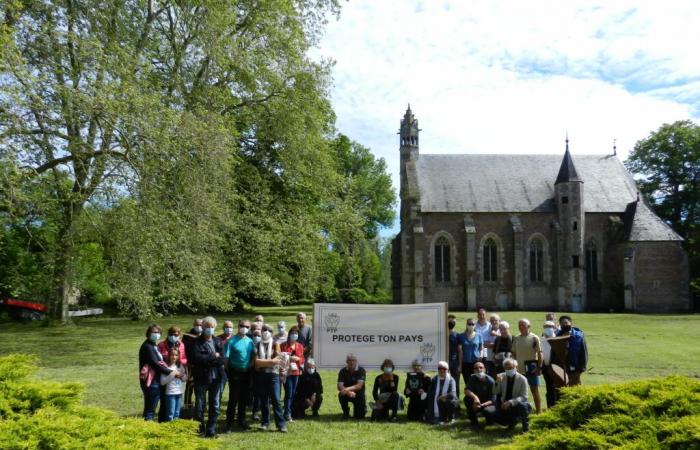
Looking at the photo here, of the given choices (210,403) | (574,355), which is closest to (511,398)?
(574,355)

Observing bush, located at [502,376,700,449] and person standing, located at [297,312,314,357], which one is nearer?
bush, located at [502,376,700,449]

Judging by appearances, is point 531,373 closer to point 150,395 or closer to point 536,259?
point 150,395

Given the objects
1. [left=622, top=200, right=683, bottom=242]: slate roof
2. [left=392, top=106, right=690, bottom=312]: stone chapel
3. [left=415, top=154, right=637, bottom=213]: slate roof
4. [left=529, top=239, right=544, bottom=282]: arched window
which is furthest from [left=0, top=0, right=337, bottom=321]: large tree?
[left=622, top=200, right=683, bottom=242]: slate roof

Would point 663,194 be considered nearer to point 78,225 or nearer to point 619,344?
point 619,344

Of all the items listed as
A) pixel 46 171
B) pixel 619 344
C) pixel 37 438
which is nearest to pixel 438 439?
pixel 37 438

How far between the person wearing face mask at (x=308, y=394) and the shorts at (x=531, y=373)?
140 inches

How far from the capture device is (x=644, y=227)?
142 ft

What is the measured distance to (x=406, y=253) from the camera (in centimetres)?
4512

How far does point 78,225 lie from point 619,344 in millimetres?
17795

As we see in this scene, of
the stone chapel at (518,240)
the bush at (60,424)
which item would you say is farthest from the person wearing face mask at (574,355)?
the stone chapel at (518,240)

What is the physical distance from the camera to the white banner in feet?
37.3

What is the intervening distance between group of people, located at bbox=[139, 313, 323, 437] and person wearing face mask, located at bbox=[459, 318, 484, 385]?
8.95 feet

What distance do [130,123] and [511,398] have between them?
1158 cm

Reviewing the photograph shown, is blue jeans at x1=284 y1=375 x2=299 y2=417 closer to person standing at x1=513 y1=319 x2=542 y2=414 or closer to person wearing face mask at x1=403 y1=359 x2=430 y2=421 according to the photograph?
person wearing face mask at x1=403 y1=359 x2=430 y2=421
